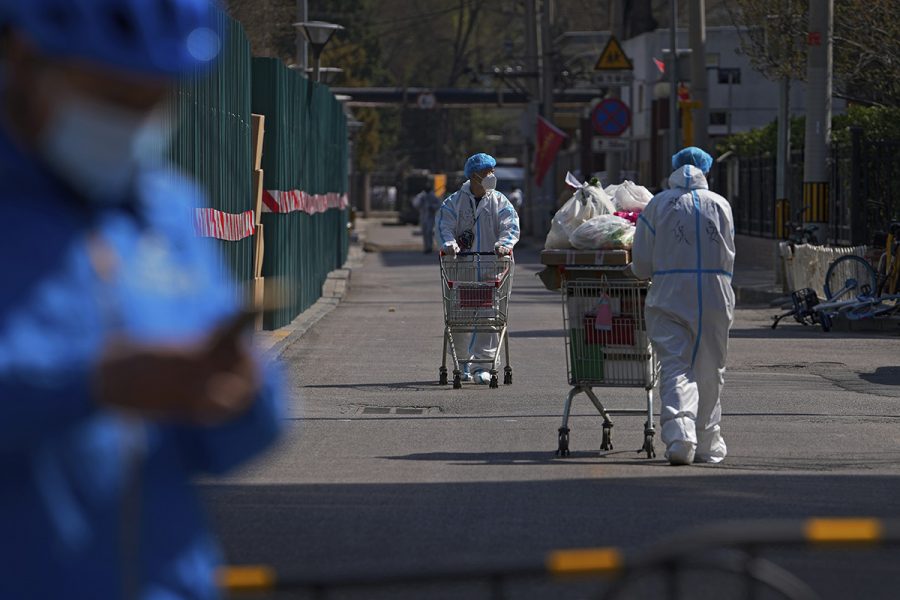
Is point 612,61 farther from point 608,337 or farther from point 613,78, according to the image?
point 608,337

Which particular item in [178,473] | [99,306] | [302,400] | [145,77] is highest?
[145,77]

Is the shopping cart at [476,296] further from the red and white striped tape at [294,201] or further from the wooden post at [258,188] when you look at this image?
the red and white striped tape at [294,201]

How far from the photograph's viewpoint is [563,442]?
416 inches

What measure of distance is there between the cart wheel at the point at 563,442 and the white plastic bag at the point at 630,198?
1981 millimetres

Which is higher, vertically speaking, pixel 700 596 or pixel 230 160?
pixel 230 160

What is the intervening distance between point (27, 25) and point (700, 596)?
91.8 inches

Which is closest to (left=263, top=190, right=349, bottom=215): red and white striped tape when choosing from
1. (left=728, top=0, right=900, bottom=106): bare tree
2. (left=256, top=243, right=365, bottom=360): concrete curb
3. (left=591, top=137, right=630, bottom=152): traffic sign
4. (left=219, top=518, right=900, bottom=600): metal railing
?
(left=256, top=243, right=365, bottom=360): concrete curb

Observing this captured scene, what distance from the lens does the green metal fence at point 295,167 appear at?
2019cm

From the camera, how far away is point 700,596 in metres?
4.02

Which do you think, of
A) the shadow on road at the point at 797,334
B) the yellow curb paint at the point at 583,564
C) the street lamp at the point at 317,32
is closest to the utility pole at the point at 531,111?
the street lamp at the point at 317,32

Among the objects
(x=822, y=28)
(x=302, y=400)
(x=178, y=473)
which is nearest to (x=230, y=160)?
(x=302, y=400)

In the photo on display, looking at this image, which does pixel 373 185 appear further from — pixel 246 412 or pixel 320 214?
pixel 246 412

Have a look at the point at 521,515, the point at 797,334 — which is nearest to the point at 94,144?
the point at 521,515

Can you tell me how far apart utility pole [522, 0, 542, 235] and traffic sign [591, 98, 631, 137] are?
685 inches
